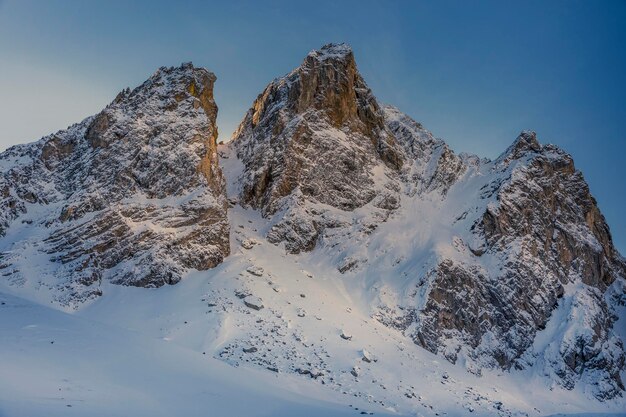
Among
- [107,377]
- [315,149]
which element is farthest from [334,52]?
[107,377]

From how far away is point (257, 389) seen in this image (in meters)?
17.0

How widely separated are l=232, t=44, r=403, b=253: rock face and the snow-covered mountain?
30cm

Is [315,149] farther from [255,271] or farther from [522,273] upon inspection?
[522,273]

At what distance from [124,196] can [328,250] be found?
23257 millimetres

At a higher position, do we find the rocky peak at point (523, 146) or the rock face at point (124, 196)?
the rocky peak at point (523, 146)

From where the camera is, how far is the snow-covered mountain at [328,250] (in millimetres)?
35219

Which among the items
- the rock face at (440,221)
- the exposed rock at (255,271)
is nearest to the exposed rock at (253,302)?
the exposed rock at (255,271)

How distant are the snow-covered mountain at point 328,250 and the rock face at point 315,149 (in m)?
0.30

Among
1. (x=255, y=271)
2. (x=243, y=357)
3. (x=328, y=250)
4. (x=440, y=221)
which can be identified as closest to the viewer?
(x=243, y=357)

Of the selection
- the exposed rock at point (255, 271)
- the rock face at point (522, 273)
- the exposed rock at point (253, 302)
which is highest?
the rock face at point (522, 273)

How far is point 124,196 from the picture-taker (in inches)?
1857

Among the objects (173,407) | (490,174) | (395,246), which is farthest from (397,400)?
(490,174)

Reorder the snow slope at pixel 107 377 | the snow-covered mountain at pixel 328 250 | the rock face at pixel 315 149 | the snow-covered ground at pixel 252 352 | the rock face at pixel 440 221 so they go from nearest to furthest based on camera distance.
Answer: the snow slope at pixel 107 377
the snow-covered ground at pixel 252 352
the snow-covered mountain at pixel 328 250
the rock face at pixel 440 221
the rock face at pixel 315 149

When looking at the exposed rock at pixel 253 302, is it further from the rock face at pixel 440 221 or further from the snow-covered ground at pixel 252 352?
the rock face at pixel 440 221
